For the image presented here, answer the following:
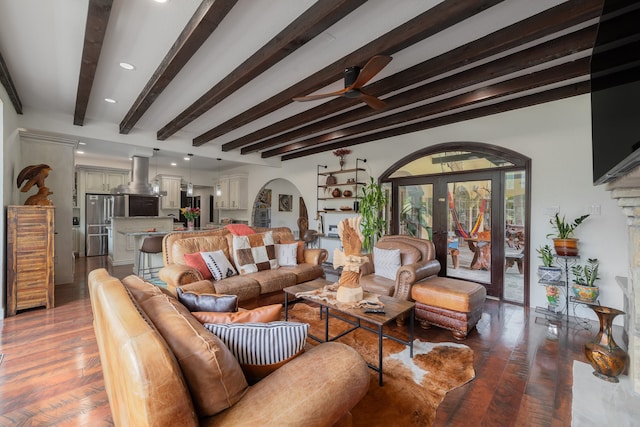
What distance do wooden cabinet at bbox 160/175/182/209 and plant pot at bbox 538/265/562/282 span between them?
27.6 feet

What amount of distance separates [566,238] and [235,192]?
7.57 meters

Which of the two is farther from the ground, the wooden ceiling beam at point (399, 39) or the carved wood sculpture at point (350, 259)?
the wooden ceiling beam at point (399, 39)

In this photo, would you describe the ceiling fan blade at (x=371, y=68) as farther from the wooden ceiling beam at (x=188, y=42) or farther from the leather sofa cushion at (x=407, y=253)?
the leather sofa cushion at (x=407, y=253)

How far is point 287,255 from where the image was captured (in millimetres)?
4117

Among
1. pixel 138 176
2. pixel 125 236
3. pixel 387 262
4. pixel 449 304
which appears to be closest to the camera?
pixel 449 304

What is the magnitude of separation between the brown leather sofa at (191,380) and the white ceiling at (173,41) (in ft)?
6.87

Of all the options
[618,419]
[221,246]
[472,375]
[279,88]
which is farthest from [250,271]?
[618,419]

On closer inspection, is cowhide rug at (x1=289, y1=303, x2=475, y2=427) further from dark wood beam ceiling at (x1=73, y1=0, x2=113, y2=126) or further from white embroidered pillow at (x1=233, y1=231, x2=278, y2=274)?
dark wood beam ceiling at (x1=73, y1=0, x2=113, y2=126)

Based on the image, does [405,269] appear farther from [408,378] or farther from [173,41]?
[173,41]

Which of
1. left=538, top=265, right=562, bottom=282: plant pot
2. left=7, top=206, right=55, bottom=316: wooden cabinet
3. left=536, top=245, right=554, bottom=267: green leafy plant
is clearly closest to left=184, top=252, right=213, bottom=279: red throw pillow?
left=7, top=206, right=55, bottom=316: wooden cabinet

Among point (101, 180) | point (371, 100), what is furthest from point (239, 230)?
point (101, 180)

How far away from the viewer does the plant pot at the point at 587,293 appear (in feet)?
9.95

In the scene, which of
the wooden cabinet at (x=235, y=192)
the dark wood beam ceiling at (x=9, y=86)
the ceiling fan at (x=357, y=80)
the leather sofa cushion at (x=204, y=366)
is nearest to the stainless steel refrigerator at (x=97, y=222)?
the wooden cabinet at (x=235, y=192)

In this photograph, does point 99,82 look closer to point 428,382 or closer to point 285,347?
point 285,347
